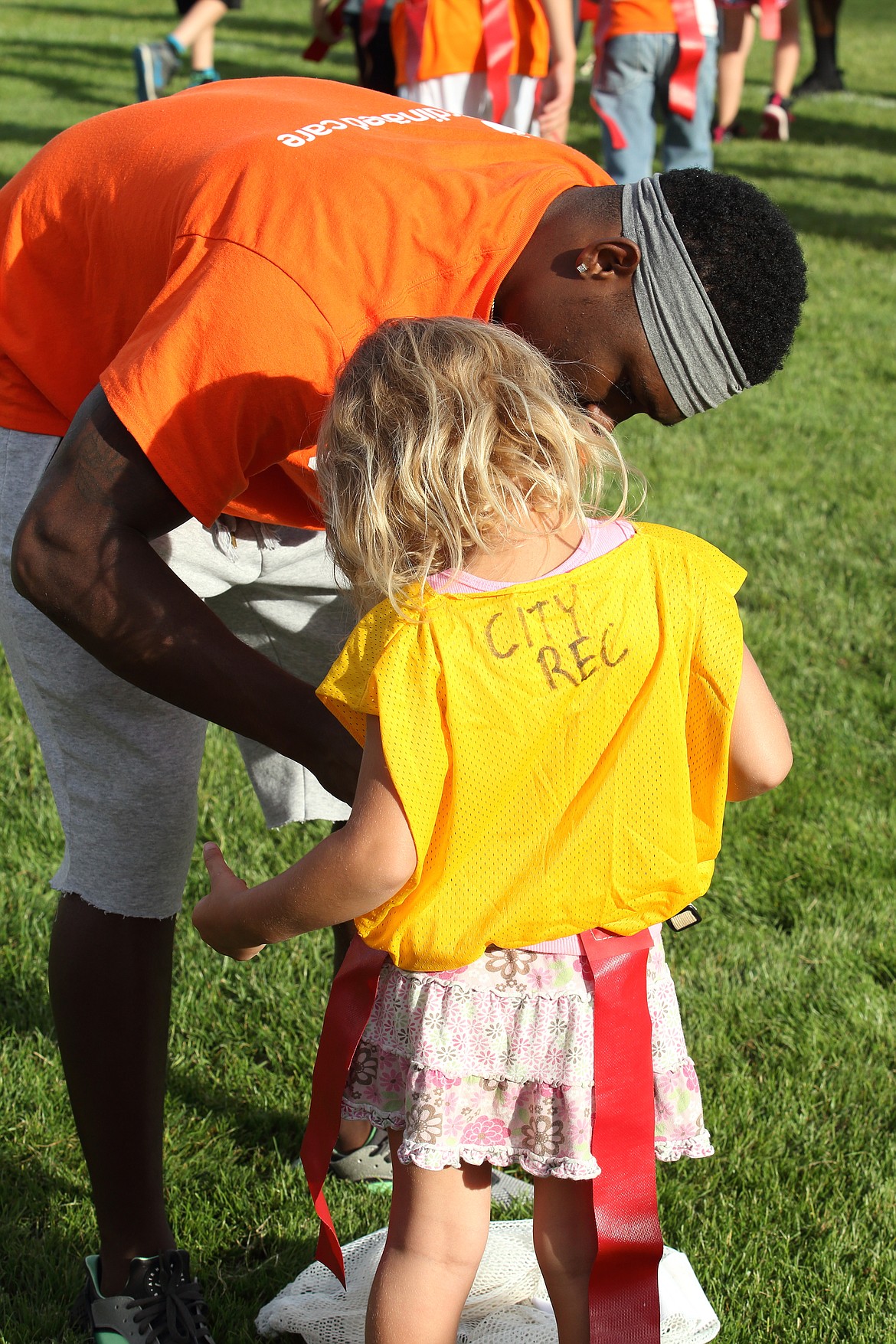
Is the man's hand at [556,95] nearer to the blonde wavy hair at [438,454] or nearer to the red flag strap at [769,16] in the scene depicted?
the red flag strap at [769,16]

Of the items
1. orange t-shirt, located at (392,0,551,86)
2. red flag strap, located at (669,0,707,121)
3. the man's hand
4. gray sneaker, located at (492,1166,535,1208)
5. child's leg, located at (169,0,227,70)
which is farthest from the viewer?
child's leg, located at (169,0,227,70)

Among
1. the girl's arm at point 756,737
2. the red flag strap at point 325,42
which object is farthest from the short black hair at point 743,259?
the red flag strap at point 325,42

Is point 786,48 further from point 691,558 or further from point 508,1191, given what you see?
point 691,558

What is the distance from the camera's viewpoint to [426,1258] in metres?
1.74

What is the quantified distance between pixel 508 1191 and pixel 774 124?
11596 millimetres

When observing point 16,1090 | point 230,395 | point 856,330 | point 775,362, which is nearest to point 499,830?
point 230,395

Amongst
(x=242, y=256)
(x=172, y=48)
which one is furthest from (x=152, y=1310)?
(x=172, y=48)

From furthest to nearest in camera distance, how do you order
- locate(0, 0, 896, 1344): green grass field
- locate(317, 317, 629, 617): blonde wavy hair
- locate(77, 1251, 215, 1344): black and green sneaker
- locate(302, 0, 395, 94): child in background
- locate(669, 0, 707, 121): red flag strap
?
locate(302, 0, 395, 94): child in background → locate(669, 0, 707, 121): red flag strap → locate(0, 0, 896, 1344): green grass field → locate(77, 1251, 215, 1344): black and green sneaker → locate(317, 317, 629, 617): blonde wavy hair

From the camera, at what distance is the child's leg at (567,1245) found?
1.81 metres

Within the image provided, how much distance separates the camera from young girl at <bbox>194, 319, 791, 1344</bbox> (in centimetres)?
151

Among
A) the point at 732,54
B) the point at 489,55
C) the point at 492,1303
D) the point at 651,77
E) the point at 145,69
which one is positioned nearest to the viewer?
the point at 492,1303

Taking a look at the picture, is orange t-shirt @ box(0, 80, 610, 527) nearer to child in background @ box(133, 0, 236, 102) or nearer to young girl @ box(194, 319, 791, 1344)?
young girl @ box(194, 319, 791, 1344)

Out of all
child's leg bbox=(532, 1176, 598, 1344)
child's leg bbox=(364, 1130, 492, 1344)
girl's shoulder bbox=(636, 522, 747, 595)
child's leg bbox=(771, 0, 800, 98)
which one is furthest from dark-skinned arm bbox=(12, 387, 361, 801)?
child's leg bbox=(771, 0, 800, 98)

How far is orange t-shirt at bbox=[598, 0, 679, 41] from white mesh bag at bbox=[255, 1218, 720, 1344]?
5.88 m
